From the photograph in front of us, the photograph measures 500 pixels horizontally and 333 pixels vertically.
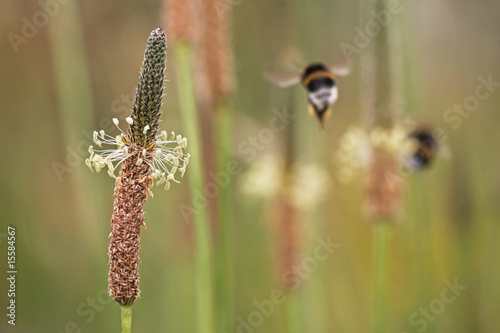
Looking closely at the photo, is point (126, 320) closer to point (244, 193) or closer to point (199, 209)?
point (199, 209)

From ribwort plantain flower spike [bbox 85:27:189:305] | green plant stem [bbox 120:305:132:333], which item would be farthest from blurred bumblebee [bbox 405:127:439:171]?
green plant stem [bbox 120:305:132:333]

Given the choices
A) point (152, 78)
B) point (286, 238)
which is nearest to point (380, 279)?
point (286, 238)

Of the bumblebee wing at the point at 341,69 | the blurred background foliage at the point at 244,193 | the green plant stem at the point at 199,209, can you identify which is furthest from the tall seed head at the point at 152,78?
the blurred background foliage at the point at 244,193

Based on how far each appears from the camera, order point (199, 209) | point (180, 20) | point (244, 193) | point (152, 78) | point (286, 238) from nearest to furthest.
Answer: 1. point (152, 78)
2. point (199, 209)
3. point (180, 20)
4. point (286, 238)
5. point (244, 193)

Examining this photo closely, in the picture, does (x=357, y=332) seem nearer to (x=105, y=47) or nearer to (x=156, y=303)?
(x=156, y=303)

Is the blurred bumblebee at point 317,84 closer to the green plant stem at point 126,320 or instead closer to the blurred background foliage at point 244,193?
the blurred background foliage at point 244,193

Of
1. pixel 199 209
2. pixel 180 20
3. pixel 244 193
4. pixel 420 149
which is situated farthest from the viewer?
pixel 244 193
